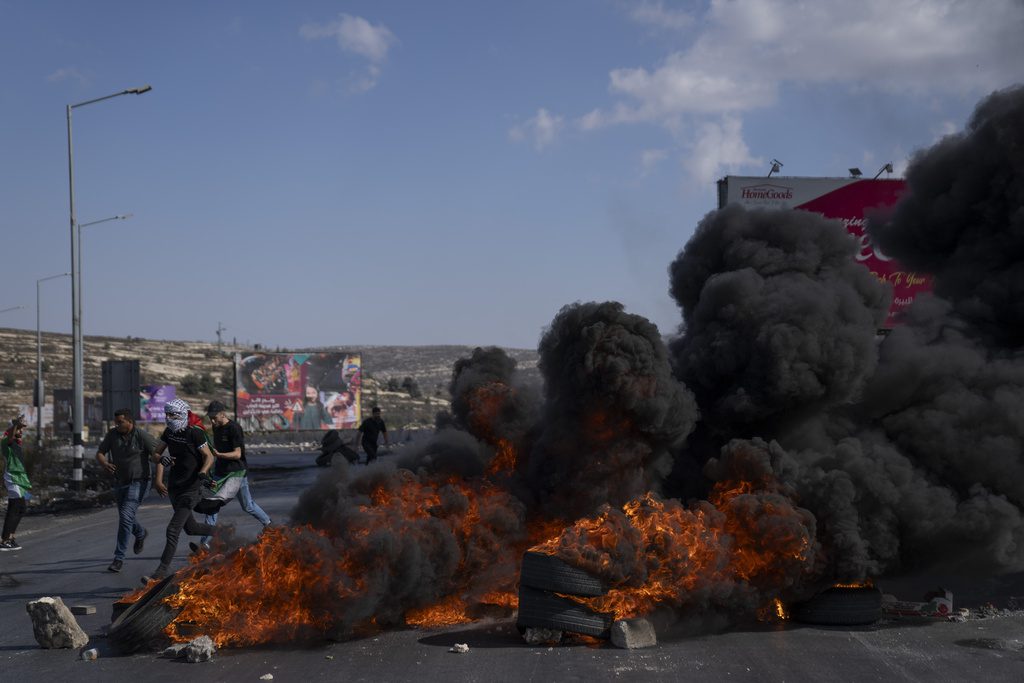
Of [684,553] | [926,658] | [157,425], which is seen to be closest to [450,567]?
[684,553]

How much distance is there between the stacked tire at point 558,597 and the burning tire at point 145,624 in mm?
2656

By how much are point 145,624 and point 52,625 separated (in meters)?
0.82

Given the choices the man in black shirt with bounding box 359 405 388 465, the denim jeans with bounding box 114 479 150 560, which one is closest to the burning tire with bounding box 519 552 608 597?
the denim jeans with bounding box 114 479 150 560

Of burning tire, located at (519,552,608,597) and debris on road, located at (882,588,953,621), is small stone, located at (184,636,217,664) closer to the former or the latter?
burning tire, located at (519,552,608,597)

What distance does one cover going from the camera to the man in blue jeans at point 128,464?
12125 mm

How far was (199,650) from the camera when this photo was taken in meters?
7.54

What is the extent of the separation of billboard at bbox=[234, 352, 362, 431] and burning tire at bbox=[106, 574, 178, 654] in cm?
5098

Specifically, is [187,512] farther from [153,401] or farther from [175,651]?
[153,401]

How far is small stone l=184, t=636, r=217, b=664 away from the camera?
7.54 m

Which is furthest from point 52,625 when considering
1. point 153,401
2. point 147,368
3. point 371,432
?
point 147,368

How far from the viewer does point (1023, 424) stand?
29.4 feet

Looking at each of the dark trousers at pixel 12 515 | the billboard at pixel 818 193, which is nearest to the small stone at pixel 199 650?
the dark trousers at pixel 12 515

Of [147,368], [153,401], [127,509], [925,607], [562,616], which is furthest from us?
[147,368]

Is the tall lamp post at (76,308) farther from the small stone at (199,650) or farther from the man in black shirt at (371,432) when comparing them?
the small stone at (199,650)
